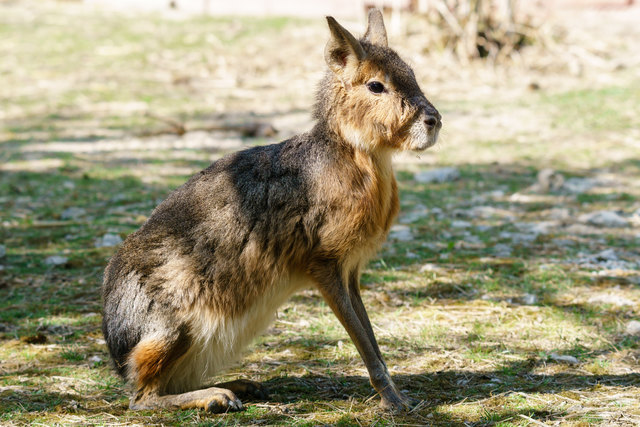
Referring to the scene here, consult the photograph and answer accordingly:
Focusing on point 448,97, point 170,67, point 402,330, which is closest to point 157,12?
point 170,67

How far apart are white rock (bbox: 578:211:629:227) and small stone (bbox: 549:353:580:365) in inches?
99.7

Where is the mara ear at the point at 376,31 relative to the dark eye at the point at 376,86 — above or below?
above

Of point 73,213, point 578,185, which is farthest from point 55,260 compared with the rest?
point 578,185

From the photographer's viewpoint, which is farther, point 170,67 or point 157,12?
point 157,12

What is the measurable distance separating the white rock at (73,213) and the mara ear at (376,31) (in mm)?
3511

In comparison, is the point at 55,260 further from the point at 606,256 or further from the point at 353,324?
the point at 606,256

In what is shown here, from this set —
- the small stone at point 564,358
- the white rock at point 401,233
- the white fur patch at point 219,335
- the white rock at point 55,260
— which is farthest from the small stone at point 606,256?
the white rock at point 55,260

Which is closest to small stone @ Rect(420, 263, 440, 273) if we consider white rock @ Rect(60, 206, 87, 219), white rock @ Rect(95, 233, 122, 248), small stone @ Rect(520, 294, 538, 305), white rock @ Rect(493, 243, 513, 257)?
white rock @ Rect(493, 243, 513, 257)

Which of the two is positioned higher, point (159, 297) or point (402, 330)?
point (159, 297)

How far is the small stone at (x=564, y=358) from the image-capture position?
12.1ft

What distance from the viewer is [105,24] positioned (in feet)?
49.2

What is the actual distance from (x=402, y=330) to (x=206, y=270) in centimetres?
136

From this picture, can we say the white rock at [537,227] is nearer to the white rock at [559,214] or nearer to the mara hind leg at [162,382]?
the white rock at [559,214]

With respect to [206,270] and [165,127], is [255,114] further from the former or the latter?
[206,270]
